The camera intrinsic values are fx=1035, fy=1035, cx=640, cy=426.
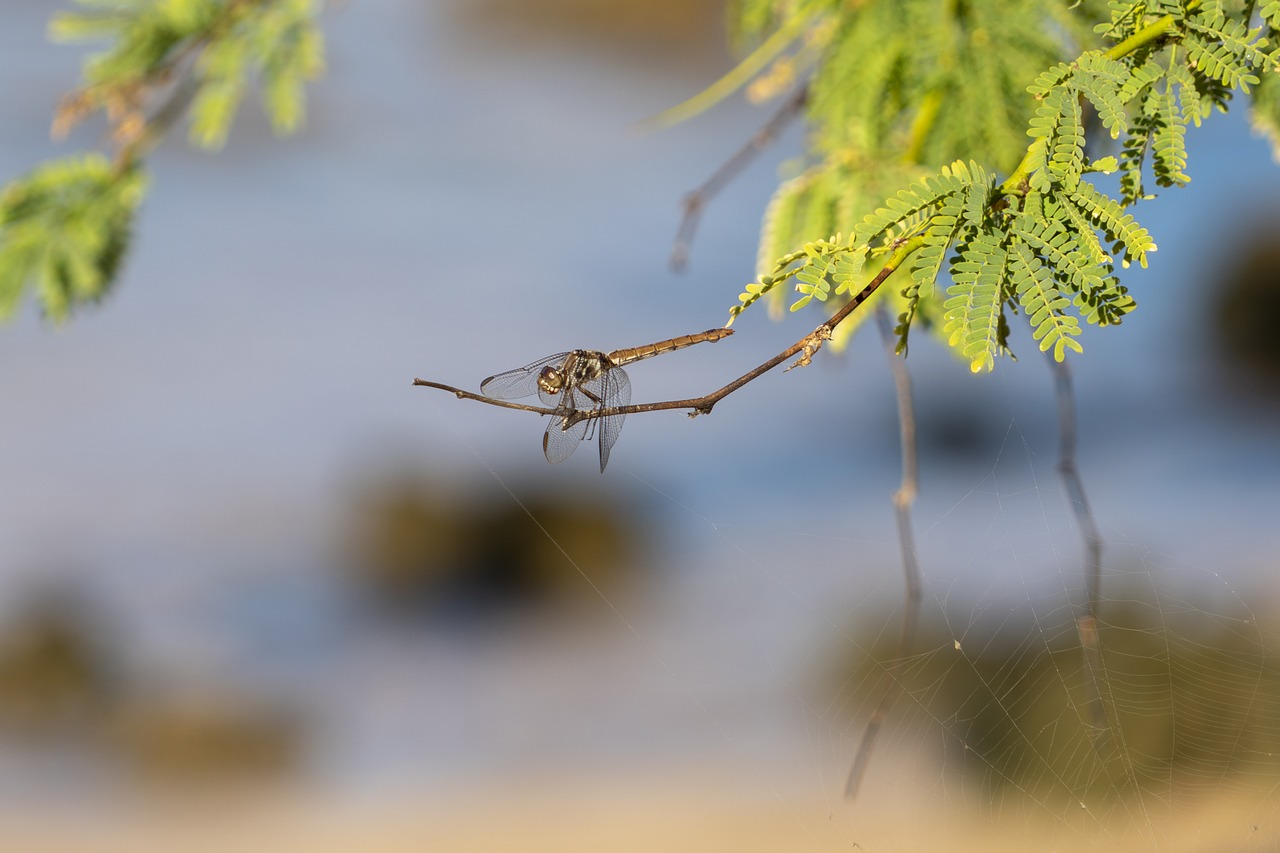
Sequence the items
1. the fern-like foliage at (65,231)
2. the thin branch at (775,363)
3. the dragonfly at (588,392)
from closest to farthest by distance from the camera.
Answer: the thin branch at (775,363)
the dragonfly at (588,392)
the fern-like foliage at (65,231)

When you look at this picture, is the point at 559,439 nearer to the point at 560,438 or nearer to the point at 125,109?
the point at 560,438

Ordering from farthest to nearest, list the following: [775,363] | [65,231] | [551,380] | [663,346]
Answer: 1. [65,231]
2. [551,380]
3. [663,346]
4. [775,363]

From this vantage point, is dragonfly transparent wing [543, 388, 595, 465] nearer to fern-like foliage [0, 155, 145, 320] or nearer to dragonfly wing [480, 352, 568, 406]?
dragonfly wing [480, 352, 568, 406]

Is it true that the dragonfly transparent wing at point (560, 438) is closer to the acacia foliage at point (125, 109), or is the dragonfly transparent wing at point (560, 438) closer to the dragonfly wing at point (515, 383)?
the dragonfly wing at point (515, 383)

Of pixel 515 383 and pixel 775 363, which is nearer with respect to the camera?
pixel 775 363

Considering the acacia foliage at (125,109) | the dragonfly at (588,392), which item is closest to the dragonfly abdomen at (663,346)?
the dragonfly at (588,392)

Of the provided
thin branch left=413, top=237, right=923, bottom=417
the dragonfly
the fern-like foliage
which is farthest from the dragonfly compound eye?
the fern-like foliage

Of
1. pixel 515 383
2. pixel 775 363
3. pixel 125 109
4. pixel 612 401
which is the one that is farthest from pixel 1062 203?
pixel 125 109
